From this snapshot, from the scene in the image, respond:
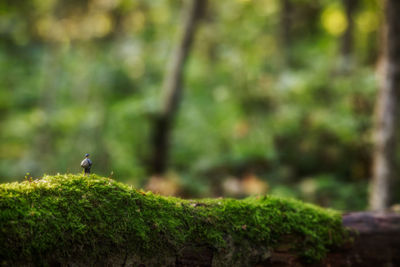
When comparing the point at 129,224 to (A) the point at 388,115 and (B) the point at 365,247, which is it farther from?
(A) the point at 388,115

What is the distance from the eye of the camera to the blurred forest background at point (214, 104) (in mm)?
9188

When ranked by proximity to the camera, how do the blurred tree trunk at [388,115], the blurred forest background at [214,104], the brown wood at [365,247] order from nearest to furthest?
1. the brown wood at [365,247]
2. the blurred tree trunk at [388,115]
3. the blurred forest background at [214,104]

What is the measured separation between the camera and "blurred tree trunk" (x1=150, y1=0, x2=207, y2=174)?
403 inches

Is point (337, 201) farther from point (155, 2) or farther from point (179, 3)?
point (179, 3)

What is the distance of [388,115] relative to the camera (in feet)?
20.4

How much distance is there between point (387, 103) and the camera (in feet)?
20.4

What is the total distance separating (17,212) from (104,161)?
7.75 meters

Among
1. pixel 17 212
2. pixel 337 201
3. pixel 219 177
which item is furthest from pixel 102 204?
pixel 219 177

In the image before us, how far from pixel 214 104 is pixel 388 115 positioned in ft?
29.6

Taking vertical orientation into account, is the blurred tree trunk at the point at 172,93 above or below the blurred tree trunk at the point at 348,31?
below

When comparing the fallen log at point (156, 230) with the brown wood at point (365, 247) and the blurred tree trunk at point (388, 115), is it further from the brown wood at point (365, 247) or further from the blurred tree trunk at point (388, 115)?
the blurred tree trunk at point (388, 115)

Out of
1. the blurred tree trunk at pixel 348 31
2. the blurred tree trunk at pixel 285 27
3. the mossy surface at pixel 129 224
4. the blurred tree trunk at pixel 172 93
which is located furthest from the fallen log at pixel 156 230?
the blurred tree trunk at pixel 285 27

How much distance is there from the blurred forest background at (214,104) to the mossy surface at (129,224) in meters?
2.61

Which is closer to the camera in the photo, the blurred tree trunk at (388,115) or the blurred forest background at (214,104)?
the blurred tree trunk at (388,115)
